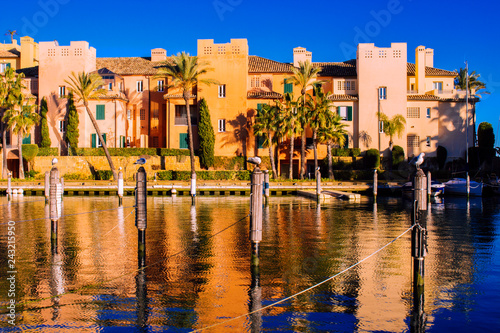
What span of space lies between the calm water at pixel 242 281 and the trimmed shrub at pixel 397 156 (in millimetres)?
33652

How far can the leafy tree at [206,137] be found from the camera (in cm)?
4994

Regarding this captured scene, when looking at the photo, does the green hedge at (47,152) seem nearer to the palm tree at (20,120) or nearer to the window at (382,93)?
the palm tree at (20,120)

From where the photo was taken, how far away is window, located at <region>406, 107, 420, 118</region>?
178 feet

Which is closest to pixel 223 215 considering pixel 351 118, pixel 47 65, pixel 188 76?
pixel 188 76

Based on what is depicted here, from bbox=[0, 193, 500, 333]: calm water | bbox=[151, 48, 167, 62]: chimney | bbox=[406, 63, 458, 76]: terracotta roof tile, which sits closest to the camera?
bbox=[0, 193, 500, 333]: calm water

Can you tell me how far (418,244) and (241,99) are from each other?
146 ft

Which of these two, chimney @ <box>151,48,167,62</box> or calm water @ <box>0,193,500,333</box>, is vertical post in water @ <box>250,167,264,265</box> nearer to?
calm water @ <box>0,193,500,333</box>

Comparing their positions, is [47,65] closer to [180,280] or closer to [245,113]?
[245,113]

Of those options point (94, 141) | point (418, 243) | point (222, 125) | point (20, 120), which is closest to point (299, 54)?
point (222, 125)

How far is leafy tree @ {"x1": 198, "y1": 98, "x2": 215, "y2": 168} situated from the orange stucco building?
144 cm

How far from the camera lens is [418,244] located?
8281 mm

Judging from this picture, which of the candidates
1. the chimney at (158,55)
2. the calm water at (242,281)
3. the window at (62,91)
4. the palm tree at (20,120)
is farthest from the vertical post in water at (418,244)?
the chimney at (158,55)

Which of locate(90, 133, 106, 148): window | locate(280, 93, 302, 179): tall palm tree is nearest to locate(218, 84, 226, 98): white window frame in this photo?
locate(280, 93, 302, 179): tall palm tree

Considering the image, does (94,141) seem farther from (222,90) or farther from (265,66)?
(265,66)
